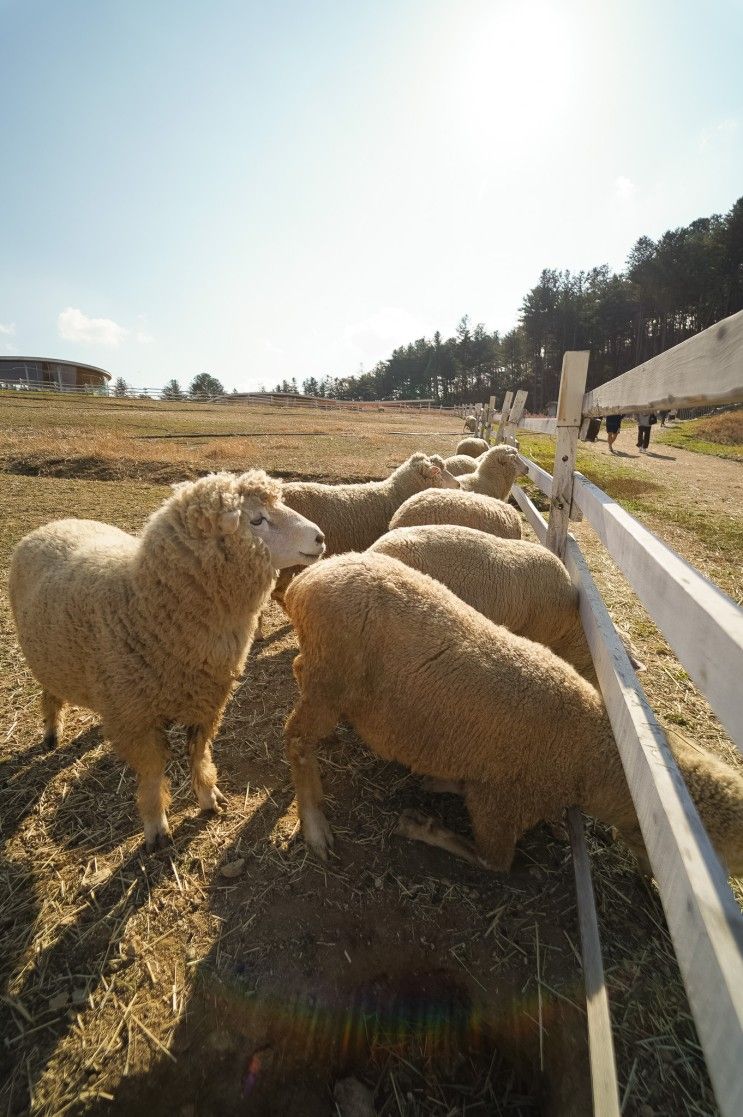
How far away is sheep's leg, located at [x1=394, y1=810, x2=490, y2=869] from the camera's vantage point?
2.80m

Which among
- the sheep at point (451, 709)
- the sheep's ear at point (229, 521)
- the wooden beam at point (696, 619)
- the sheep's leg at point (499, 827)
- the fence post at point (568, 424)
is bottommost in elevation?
the sheep's leg at point (499, 827)

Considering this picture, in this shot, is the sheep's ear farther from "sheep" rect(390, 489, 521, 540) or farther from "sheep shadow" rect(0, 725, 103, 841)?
"sheep" rect(390, 489, 521, 540)

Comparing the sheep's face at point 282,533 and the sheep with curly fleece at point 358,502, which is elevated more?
the sheep's face at point 282,533

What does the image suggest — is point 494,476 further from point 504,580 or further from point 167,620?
point 167,620

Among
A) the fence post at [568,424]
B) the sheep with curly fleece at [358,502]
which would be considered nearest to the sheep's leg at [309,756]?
the fence post at [568,424]

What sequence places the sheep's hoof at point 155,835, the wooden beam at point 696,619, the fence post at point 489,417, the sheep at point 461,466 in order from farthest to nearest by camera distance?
the fence post at point 489,417
the sheep at point 461,466
the sheep's hoof at point 155,835
the wooden beam at point 696,619

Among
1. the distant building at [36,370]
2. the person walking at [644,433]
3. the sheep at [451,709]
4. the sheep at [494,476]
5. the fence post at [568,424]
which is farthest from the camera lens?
the distant building at [36,370]

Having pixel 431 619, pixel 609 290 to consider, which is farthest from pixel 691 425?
pixel 609 290

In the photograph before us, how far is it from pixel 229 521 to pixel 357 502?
3690mm

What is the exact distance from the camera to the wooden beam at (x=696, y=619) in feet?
3.62

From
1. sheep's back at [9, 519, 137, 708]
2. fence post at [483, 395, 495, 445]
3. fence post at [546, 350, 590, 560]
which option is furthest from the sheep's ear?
fence post at [483, 395, 495, 445]

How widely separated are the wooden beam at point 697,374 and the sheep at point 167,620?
2.02 meters

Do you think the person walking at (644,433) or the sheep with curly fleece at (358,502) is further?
the person walking at (644,433)

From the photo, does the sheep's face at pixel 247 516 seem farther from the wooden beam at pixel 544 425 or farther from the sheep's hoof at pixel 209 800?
the wooden beam at pixel 544 425
